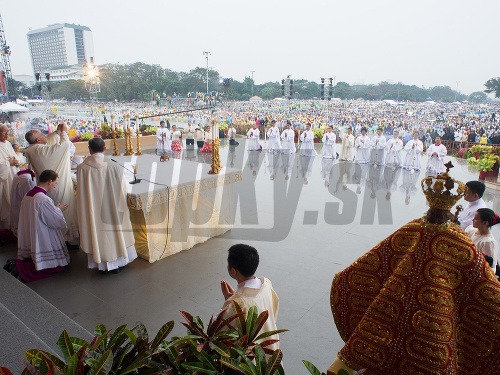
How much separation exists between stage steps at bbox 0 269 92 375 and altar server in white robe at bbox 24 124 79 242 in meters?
1.19

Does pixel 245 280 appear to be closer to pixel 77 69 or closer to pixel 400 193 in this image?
pixel 400 193

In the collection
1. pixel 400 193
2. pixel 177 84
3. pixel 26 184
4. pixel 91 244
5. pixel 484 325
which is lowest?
pixel 400 193

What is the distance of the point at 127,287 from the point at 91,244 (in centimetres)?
72

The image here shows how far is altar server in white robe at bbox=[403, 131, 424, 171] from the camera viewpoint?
11596 mm

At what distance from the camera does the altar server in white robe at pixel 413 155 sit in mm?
11596

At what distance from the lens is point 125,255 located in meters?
4.45

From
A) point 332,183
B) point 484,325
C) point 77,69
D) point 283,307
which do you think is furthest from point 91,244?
point 77,69

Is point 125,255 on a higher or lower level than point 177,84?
lower

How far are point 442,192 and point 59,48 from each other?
41.3 m

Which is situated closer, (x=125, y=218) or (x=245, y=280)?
(x=245, y=280)

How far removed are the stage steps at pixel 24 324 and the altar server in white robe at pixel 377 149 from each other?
11879 mm

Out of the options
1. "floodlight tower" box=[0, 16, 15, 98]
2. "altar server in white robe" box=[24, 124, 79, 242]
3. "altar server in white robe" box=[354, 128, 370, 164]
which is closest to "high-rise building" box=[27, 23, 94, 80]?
"floodlight tower" box=[0, 16, 15, 98]

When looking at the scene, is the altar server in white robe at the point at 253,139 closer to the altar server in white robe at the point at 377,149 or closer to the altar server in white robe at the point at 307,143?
the altar server in white robe at the point at 307,143

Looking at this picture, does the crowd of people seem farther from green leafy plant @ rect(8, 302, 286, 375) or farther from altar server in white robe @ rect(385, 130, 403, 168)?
altar server in white robe @ rect(385, 130, 403, 168)
